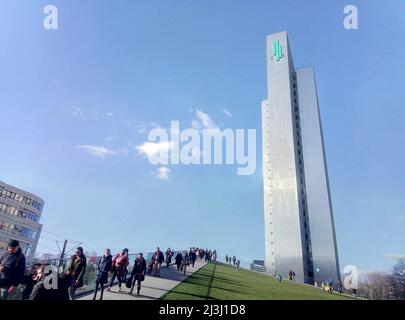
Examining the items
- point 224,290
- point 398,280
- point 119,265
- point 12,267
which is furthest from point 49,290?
point 398,280

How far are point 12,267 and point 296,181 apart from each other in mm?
70737

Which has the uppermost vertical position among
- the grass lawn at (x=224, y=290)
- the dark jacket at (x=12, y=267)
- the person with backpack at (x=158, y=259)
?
the person with backpack at (x=158, y=259)

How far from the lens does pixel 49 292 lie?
20.7 ft

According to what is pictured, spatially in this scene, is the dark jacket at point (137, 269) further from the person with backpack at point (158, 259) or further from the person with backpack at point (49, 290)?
the person with backpack at point (49, 290)

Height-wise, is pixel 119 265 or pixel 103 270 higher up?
pixel 119 265

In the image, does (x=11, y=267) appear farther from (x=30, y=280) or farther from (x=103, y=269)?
(x=103, y=269)

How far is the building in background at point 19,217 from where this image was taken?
243ft

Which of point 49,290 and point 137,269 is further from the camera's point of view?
point 137,269

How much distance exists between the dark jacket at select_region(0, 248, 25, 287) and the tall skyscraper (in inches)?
2572

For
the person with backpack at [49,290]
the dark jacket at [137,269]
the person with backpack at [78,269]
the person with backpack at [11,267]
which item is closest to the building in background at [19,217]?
the dark jacket at [137,269]

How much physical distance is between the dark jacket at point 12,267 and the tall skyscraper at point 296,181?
214 ft

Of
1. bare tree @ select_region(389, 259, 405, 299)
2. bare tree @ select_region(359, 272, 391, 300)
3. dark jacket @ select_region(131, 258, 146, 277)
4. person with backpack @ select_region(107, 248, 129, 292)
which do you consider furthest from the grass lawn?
bare tree @ select_region(359, 272, 391, 300)
